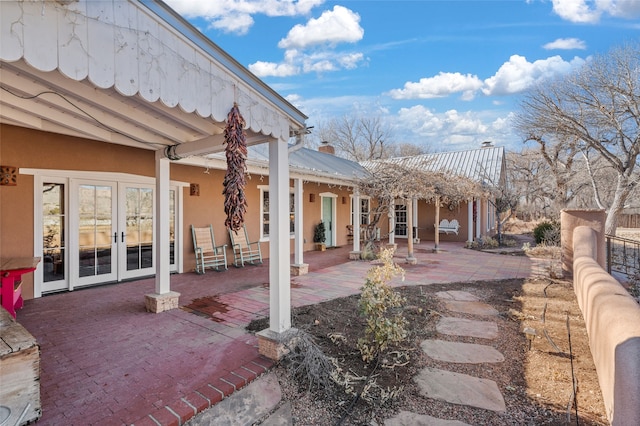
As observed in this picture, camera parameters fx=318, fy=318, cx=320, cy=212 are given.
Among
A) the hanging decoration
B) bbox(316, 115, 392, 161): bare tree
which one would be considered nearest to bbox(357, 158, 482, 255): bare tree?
the hanging decoration

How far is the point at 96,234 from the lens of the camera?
5.66m

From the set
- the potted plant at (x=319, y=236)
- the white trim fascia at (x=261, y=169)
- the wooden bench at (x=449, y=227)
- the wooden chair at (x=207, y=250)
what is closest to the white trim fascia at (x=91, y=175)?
the white trim fascia at (x=261, y=169)

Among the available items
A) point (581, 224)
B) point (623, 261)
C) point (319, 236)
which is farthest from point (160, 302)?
point (623, 261)

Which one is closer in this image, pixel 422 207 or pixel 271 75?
pixel 422 207

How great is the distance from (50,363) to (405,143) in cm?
3223

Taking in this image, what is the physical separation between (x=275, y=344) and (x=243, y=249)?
5.33m

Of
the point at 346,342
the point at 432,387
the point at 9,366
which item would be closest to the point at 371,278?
the point at 346,342

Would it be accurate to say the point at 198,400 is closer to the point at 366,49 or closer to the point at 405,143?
the point at 366,49

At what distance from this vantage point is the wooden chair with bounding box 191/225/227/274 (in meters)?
6.95

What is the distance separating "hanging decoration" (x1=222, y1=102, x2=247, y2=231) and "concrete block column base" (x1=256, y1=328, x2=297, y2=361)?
122cm

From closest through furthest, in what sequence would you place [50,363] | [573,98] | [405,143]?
[50,363] < [573,98] < [405,143]

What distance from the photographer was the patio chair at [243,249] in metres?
7.76

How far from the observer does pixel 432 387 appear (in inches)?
110

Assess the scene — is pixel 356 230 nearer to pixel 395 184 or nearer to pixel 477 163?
pixel 395 184
